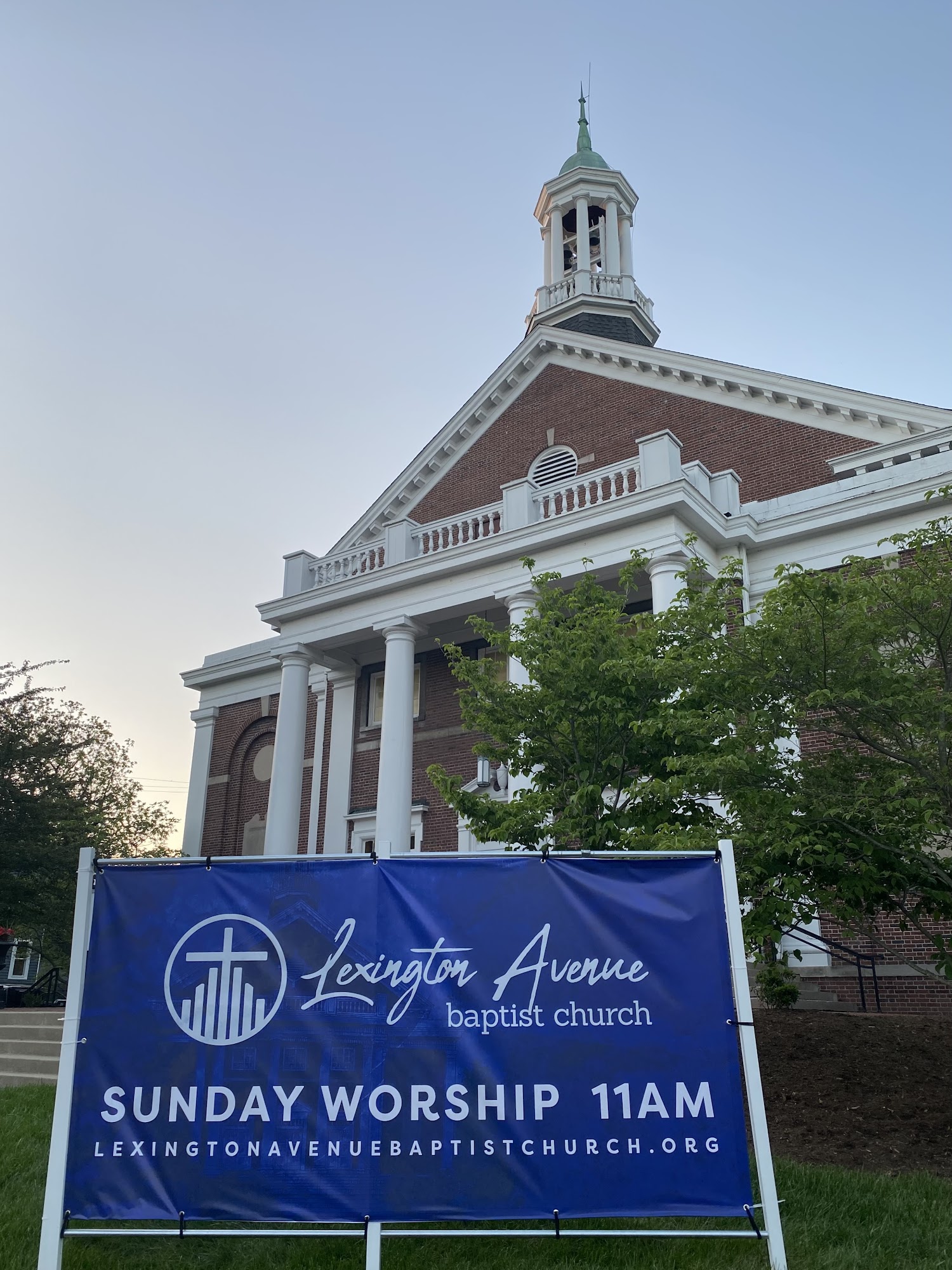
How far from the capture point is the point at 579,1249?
18.2 feet

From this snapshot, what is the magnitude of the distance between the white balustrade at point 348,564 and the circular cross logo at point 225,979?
1584 cm

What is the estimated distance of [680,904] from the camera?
5352 mm

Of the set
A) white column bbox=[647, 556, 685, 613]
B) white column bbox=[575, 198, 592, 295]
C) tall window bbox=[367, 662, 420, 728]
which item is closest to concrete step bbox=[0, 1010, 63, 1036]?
tall window bbox=[367, 662, 420, 728]

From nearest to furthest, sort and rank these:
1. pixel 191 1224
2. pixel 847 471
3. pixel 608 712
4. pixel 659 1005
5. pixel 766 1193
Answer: pixel 766 1193 < pixel 659 1005 < pixel 191 1224 < pixel 608 712 < pixel 847 471

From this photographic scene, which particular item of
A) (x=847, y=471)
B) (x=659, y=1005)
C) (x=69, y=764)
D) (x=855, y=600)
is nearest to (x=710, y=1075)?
(x=659, y=1005)

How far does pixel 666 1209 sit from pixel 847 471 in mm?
16037

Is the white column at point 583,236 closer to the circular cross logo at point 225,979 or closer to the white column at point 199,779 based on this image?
the white column at point 199,779

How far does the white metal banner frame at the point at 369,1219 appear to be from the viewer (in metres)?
4.79

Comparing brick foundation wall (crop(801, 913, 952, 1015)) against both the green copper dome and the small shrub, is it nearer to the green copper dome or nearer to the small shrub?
the small shrub

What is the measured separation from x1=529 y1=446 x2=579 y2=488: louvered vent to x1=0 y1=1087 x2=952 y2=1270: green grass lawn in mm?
17927

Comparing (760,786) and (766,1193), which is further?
(760,786)

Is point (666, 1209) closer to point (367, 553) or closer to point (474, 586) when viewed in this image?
point (474, 586)

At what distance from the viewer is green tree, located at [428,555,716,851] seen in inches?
396

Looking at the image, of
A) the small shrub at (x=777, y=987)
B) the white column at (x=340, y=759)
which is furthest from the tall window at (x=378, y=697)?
the small shrub at (x=777, y=987)
